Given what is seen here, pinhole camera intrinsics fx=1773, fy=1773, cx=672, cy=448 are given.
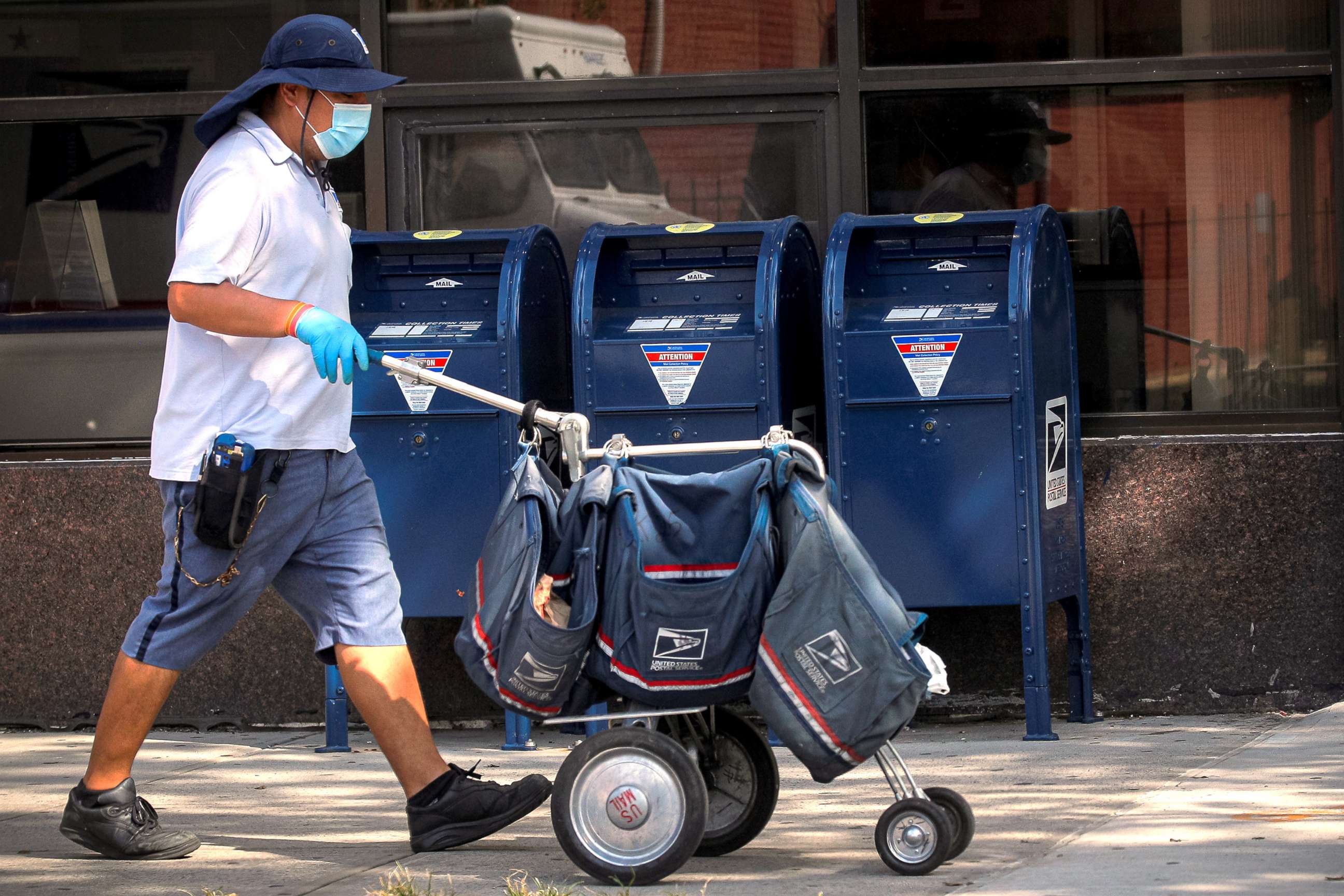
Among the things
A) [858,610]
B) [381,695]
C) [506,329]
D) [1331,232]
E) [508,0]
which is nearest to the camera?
[858,610]

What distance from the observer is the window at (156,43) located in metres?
6.70

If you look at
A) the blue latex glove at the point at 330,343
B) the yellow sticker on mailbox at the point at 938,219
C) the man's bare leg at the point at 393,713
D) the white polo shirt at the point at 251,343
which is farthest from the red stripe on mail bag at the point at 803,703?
the yellow sticker on mailbox at the point at 938,219

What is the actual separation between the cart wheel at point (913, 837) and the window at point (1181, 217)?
8.96 feet

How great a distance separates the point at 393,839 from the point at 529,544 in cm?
117

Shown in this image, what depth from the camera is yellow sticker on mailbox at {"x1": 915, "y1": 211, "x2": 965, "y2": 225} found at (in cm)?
564

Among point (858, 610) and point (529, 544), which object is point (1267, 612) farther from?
point (529, 544)

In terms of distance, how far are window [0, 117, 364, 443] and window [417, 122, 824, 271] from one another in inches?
15.2

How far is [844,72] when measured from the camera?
20.9ft

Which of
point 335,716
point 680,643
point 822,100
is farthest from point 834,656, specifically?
point 822,100

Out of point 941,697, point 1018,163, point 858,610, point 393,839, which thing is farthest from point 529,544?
point 1018,163

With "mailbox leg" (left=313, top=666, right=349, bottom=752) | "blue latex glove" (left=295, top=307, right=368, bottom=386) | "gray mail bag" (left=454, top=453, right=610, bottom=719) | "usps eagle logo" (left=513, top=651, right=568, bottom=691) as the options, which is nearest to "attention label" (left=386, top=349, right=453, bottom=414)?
"mailbox leg" (left=313, top=666, right=349, bottom=752)

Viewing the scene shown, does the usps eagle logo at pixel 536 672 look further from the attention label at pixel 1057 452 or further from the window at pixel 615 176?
the window at pixel 615 176

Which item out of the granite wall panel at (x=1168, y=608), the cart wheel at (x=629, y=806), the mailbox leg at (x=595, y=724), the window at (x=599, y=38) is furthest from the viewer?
the window at (x=599, y=38)

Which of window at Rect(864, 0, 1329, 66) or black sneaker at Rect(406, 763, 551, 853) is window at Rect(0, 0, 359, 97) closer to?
window at Rect(864, 0, 1329, 66)
